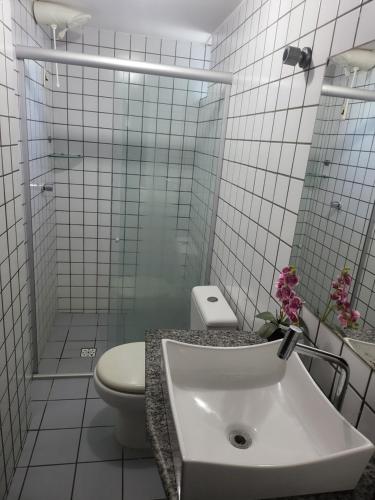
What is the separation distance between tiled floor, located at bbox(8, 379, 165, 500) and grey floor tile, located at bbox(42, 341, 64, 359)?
0.38 meters

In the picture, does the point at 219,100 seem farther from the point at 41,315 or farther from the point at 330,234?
the point at 41,315

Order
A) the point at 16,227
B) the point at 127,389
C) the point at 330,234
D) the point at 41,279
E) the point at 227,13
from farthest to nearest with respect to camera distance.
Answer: the point at 41,279 < the point at 227,13 < the point at 127,389 < the point at 16,227 < the point at 330,234

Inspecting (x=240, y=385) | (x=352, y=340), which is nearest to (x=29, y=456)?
(x=240, y=385)

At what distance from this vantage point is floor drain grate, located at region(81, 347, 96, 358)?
2491mm

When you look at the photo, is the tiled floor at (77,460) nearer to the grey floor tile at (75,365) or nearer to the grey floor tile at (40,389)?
the grey floor tile at (40,389)

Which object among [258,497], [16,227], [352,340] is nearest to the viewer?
[258,497]

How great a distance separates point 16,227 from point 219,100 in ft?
4.52

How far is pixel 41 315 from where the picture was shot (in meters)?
2.40

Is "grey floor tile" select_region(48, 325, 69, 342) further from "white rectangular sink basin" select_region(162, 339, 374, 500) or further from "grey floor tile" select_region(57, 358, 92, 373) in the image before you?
"white rectangular sink basin" select_region(162, 339, 374, 500)

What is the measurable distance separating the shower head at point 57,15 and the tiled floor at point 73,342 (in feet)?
7.17

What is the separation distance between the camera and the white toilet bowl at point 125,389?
1620mm

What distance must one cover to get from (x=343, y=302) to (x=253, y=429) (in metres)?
0.45

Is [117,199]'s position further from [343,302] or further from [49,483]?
[343,302]

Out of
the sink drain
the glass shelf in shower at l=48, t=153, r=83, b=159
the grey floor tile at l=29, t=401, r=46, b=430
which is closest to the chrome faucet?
the sink drain
